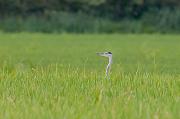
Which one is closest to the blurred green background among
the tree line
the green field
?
the tree line

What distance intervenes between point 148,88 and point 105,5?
33268 mm

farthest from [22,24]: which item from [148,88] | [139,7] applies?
[148,88]

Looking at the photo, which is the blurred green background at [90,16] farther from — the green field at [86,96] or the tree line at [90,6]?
the green field at [86,96]

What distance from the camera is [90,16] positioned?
3856 centimetres

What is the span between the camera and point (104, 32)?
3641 cm

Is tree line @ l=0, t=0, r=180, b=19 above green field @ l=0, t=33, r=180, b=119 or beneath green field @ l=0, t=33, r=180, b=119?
beneath

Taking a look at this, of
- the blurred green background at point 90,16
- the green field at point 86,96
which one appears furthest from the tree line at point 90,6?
the green field at point 86,96

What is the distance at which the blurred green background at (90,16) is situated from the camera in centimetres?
3638

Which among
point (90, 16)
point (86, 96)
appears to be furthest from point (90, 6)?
point (86, 96)

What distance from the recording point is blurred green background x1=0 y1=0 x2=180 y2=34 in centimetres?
3638

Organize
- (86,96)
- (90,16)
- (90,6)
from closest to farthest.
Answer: (86,96)
(90,16)
(90,6)

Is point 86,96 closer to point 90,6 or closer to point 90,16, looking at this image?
point 90,16

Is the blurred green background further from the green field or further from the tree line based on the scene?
the green field

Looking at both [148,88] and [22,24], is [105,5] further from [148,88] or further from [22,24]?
[148,88]
